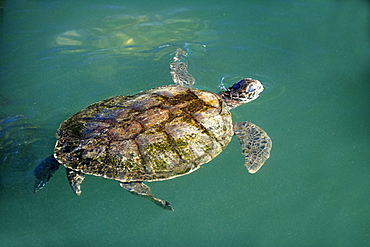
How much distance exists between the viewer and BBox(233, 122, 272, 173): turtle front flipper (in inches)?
144

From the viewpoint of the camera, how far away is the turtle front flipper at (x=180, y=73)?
15.0 feet

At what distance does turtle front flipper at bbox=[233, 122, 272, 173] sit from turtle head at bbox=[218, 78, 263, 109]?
392mm

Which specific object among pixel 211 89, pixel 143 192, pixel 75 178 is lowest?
pixel 143 192

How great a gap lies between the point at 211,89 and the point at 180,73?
52cm

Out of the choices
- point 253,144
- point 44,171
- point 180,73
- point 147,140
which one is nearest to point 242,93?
point 253,144

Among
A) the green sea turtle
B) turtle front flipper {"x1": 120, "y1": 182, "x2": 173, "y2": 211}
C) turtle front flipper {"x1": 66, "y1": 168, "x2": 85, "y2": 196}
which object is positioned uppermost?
the green sea turtle

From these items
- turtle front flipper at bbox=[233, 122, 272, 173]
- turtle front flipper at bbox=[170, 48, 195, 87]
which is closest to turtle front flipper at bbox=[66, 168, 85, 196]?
turtle front flipper at bbox=[233, 122, 272, 173]

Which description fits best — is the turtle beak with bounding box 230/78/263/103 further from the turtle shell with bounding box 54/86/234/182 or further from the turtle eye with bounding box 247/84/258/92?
the turtle shell with bounding box 54/86/234/182

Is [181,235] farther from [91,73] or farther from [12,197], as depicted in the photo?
[91,73]

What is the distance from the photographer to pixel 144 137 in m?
3.19

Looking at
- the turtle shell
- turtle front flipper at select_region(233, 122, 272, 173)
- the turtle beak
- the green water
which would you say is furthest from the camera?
the turtle beak

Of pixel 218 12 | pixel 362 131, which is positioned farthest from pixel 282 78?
pixel 218 12

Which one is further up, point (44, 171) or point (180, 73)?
point (180, 73)

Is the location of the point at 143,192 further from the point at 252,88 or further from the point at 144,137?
the point at 252,88
